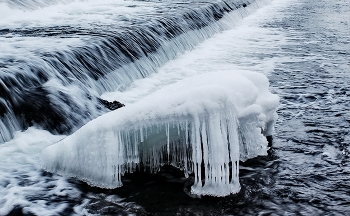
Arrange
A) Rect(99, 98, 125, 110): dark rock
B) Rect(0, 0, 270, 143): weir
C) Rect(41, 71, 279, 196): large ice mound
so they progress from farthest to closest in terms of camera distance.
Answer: Rect(99, 98, 125, 110): dark rock, Rect(0, 0, 270, 143): weir, Rect(41, 71, 279, 196): large ice mound

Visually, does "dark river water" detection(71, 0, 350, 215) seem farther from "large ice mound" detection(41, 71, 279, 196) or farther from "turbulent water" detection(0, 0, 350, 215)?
"large ice mound" detection(41, 71, 279, 196)

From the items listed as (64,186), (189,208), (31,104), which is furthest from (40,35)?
(189,208)

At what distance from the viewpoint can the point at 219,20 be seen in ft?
58.5

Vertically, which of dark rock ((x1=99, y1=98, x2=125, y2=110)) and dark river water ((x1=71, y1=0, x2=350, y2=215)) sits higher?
dark rock ((x1=99, y1=98, x2=125, y2=110))

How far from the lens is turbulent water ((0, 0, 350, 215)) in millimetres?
4977

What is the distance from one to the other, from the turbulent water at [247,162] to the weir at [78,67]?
0.11m

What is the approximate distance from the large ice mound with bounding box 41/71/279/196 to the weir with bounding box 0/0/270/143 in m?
1.54

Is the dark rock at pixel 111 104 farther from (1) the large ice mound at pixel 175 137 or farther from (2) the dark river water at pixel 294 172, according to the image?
(2) the dark river water at pixel 294 172

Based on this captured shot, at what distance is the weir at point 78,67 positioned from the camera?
23.1ft

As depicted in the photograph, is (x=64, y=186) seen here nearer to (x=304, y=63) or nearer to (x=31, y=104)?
(x=31, y=104)

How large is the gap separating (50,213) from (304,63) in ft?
29.1

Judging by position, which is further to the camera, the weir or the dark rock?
the dark rock

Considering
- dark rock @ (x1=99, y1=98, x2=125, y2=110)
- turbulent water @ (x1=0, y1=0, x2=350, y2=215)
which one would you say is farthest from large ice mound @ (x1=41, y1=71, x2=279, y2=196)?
dark rock @ (x1=99, y1=98, x2=125, y2=110)

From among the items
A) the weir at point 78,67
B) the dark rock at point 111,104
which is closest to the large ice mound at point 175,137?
the weir at point 78,67
